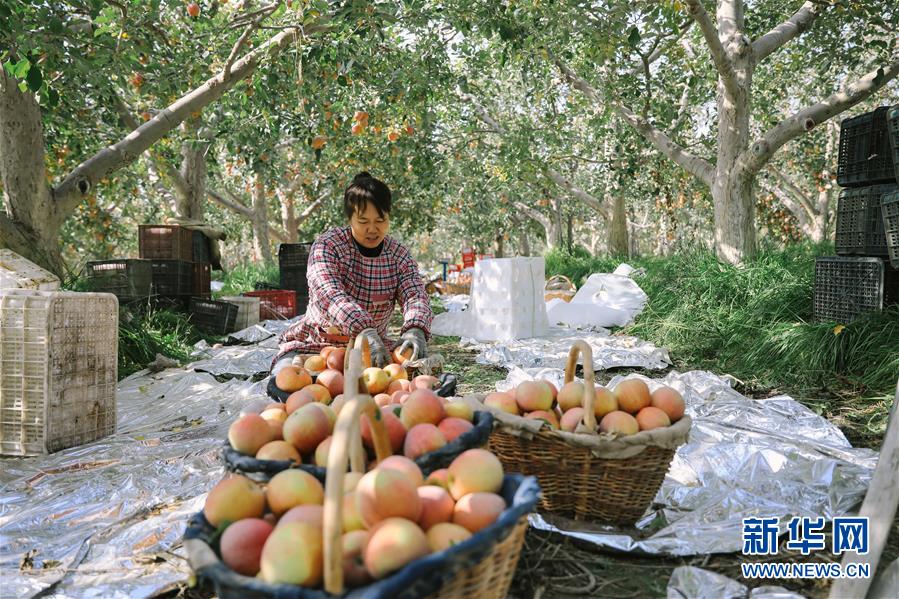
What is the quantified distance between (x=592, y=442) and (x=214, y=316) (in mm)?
6462

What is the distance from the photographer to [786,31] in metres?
6.81

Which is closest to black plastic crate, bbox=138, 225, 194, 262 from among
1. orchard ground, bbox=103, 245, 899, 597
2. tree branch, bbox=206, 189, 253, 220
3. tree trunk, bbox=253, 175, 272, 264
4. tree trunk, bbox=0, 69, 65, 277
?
orchard ground, bbox=103, 245, 899, 597

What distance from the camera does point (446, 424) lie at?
5.80 feet

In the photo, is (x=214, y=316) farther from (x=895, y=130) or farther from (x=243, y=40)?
(x=895, y=130)

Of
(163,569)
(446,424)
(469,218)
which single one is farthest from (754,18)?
(469,218)

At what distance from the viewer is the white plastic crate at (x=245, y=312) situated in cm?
766

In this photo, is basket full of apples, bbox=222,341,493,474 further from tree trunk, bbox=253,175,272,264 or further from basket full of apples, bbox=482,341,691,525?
tree trunk, bbox=253,175,272,264

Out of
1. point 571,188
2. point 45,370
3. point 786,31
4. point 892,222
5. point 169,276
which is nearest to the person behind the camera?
point 45,370

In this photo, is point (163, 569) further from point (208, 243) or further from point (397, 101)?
point (208, 243)

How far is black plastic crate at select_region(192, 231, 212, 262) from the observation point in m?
7.95

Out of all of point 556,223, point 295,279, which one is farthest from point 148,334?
point 556,223

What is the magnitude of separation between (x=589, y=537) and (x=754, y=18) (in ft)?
27.5

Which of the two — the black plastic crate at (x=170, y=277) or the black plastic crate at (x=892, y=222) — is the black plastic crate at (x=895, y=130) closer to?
the black plastic crate at (x=892, y=222)

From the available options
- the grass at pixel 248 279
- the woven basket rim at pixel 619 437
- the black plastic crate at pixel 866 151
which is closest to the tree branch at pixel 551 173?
the grass at pixel 248 279
